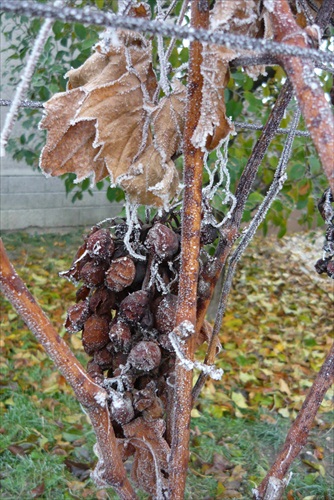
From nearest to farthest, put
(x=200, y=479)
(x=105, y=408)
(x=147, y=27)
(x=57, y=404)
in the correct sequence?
(x=147, y=27), (x=105, y=408), (x=200, y=479), (x=57, y=404)

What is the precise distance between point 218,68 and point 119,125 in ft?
0.43

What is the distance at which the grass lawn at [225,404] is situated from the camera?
5.53ft

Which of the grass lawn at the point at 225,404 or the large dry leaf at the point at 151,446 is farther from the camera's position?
the grass lawn at the point at 225,404

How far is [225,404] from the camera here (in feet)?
7.32

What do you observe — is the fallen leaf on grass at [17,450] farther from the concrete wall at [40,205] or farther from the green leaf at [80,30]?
the concrete wall at [40,205]

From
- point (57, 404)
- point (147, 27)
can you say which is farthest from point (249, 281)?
point (147, 27)

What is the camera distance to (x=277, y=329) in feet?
10.0

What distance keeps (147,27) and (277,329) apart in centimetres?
289

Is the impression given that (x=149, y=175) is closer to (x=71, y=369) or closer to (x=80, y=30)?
(x=71, y=369)

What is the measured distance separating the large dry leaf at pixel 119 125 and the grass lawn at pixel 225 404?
51.9 inches

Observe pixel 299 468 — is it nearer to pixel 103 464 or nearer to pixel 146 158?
pixel 103 464

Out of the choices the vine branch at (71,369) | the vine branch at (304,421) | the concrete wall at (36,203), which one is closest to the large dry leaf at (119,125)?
the vine branch at (71,369)

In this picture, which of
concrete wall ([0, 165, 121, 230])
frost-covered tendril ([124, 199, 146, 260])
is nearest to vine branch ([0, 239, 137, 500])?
frost-covered tendril ([124, 199, 146, 260])

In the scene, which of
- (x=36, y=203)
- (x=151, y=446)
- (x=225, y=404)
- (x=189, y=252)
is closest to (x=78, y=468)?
(x=225, y=404)
